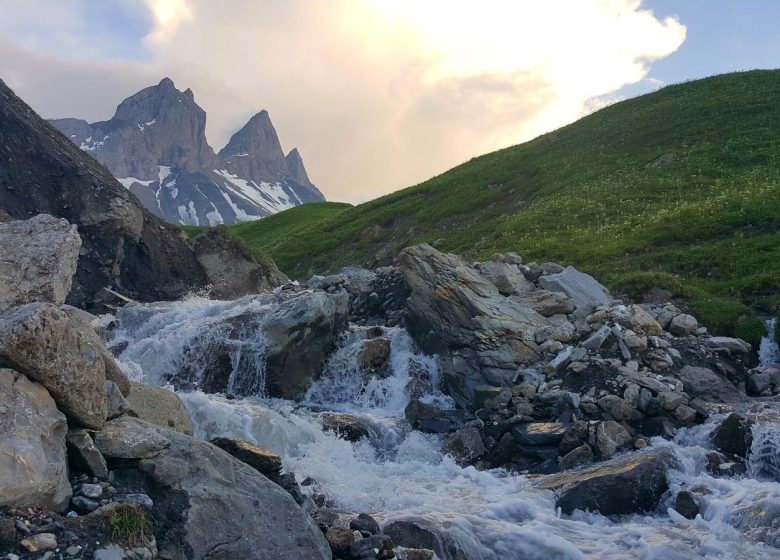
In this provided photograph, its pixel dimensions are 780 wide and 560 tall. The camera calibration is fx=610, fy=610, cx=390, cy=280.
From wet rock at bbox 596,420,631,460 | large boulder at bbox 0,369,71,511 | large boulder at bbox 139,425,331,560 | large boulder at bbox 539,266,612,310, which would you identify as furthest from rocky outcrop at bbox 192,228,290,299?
large boulder at bbox 0,369,71,511

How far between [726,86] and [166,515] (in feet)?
208

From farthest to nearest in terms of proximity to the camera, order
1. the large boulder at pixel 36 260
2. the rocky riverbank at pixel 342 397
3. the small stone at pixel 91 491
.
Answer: the large boulder at pixel 36 260, the rocky riverbank at pixel 342 397, the small stone at pixel 91 491

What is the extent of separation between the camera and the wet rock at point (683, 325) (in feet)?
71.5

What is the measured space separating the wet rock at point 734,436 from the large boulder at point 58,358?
14.3 meters

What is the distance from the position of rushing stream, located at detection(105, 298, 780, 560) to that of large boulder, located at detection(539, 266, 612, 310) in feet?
20.9

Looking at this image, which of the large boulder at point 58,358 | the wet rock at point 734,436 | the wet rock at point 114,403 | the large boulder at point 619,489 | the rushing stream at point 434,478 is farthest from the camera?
the wet rock at point 734,436

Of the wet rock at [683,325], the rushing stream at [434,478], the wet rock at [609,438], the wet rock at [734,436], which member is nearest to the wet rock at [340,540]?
the rushing stream at [434,478]

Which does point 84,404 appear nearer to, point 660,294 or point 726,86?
point 660,294

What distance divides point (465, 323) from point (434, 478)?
7755 mm

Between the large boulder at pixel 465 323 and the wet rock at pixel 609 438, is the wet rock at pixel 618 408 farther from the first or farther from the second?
the large boulder at pixel 465 323

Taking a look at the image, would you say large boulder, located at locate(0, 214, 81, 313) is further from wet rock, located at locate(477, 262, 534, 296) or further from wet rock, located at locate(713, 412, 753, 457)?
wet rock, located at locate(713, 412, 753, 457)

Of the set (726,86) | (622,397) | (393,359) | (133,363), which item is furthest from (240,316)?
(726,86)

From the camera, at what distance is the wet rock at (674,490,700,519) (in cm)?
1277

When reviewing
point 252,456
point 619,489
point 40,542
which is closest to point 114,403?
point 252,456
